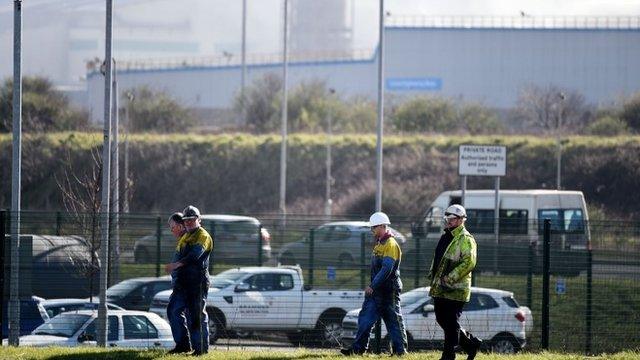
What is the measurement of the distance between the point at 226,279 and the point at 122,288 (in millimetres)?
2245

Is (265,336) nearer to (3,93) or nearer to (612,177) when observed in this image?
(612,177)

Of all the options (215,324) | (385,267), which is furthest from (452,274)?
(215,324)

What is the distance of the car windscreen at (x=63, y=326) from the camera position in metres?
19.2

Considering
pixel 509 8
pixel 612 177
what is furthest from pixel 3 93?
pixel 509 8

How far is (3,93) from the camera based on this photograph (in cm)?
7188

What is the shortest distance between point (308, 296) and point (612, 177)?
38.6 m

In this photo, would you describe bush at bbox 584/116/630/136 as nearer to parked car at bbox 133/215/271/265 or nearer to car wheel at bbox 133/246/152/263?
parked car at bbox 133/215/271/265

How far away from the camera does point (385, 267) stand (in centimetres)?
1466

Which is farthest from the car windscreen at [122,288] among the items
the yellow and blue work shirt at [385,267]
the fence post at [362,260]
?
the yellow and blue work shirt at [385,267]

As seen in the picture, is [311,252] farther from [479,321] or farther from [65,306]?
[65,306]

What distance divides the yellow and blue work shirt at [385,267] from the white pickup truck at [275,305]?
511 centimetres

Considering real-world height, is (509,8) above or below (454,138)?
above

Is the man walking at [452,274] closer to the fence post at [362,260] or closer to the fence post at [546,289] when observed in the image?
the fence post at [546,289]

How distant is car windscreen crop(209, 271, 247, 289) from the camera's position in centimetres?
2302
